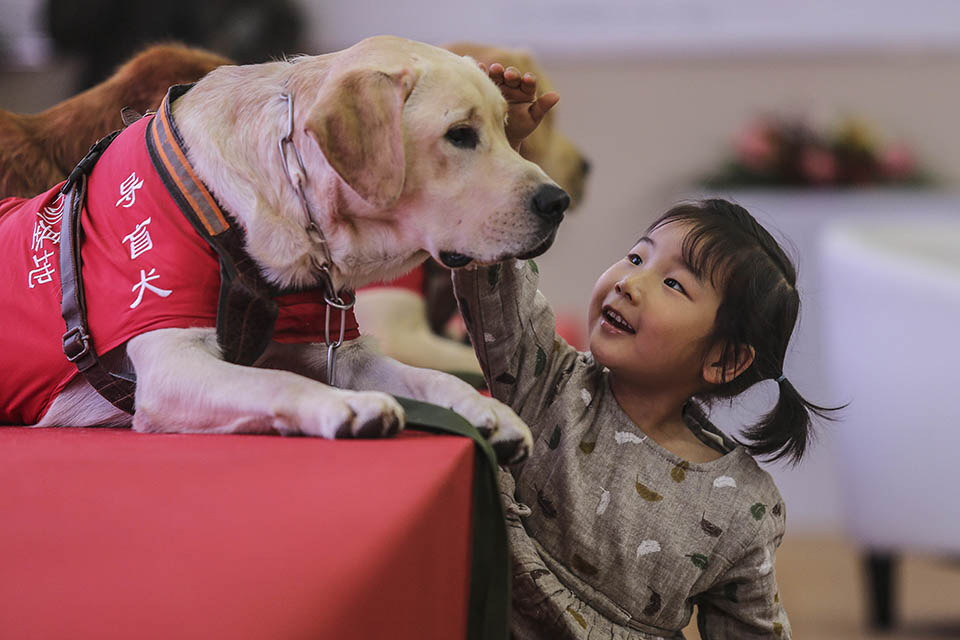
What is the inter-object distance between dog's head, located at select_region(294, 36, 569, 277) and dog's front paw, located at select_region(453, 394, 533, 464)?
15cm

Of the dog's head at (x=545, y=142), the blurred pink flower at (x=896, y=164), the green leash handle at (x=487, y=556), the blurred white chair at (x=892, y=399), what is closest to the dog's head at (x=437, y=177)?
the green leash handle at (x=487, y=556)

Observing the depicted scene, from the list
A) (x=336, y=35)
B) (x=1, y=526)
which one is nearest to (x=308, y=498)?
(x=1, y=526)

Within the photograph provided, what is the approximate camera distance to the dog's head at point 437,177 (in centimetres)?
89

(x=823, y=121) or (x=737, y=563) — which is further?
(x=823, y=121)

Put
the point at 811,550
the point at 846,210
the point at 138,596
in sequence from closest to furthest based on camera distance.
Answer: the point at 138,596, the point at 811,550, the point at 846,210

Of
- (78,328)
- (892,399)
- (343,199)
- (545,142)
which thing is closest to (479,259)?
(343,199)

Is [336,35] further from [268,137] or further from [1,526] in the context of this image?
[1,526]

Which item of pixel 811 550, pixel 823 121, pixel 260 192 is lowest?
pixel 811 550

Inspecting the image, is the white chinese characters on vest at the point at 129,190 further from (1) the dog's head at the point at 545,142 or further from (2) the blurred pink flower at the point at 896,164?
(2) the blurred pink flower at the point at 896,164

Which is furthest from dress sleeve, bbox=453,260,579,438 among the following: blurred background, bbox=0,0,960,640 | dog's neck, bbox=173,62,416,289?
blurred background, bbox=0,0,960,640

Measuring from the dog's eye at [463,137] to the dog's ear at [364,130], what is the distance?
0.21ft

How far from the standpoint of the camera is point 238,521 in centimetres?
61

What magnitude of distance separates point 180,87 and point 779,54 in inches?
139

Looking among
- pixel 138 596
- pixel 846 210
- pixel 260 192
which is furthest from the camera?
pixel 846 210
